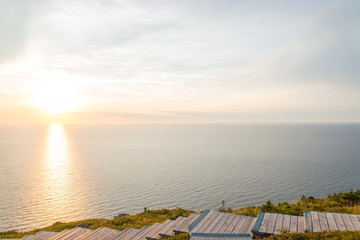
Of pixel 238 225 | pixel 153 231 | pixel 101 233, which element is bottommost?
pixel 101 233

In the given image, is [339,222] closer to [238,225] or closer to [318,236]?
[318,236]

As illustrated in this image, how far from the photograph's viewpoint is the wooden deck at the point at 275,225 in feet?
33.2

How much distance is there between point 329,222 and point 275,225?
2.61 meters

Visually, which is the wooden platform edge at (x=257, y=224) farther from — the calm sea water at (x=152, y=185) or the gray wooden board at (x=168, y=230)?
the calm sea water at (x=152, y=185)

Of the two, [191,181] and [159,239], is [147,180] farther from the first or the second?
[159,239]

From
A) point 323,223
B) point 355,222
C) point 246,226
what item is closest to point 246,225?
point 246,226

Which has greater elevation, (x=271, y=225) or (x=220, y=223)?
(x=271, y=225)

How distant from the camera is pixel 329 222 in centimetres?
1059

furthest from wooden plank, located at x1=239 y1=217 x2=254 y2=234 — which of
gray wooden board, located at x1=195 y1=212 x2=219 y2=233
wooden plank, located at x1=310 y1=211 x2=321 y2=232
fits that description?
wooden plank, located at x1=310 y1=211 x2=321 y2=232

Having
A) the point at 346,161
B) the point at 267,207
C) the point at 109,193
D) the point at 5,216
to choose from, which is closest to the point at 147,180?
the point at 109,193

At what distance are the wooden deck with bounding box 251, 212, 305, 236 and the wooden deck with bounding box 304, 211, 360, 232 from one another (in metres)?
0.38

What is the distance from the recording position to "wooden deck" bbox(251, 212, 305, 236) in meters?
10.1

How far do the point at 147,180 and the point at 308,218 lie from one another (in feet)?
202

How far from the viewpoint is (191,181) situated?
65.2 metres
